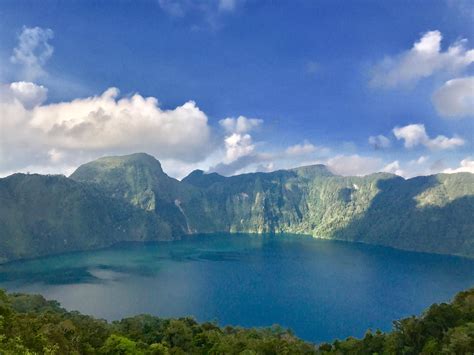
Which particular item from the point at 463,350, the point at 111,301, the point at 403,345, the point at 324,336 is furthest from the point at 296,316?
the point at 463,350

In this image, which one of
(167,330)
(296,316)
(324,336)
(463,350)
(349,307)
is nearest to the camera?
(463,350)

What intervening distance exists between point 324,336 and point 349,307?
1564 inches

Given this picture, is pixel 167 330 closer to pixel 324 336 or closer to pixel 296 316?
pixel 324 336

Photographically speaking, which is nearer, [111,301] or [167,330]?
[167,330]

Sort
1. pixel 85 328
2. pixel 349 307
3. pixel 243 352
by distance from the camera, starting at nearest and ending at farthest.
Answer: pixel 243 352 → pixel 85 328 → pixel 349 307

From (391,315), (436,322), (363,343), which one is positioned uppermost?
(436,322)

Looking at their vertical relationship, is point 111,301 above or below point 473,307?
below

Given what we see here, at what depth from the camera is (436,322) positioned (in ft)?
213

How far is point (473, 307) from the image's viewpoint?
2657 inches

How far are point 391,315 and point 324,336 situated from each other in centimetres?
4474

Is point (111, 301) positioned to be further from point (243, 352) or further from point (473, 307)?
point (473, 307)

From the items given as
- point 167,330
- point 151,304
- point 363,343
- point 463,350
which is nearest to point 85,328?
point 167,330

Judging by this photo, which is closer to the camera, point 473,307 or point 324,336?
point 473,307

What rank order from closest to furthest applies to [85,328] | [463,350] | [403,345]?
[463,350], [403,345], [85,328]
